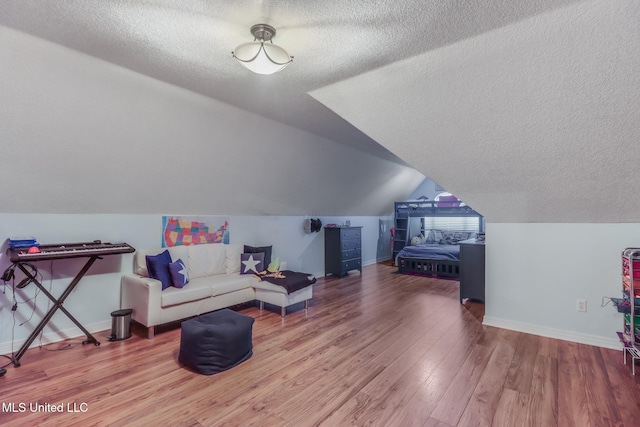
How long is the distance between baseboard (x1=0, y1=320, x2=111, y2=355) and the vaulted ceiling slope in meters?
3.58

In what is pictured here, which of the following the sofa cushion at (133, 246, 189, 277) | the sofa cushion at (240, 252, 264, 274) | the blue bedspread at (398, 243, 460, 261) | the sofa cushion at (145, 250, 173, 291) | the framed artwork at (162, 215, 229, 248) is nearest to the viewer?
the sofa cushion at (145, 250, 173, 291)

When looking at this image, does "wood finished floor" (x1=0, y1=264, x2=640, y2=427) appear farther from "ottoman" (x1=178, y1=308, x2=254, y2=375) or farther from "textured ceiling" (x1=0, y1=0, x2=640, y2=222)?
"textured ceiling" (x1=0, y1=0, x2=640, y2=222)

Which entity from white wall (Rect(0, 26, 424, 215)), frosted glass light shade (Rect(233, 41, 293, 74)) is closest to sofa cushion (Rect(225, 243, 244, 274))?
white wall (Rect(0, 26, 424, 215))

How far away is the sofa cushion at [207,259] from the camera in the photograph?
4.25 m

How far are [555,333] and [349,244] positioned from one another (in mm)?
3984

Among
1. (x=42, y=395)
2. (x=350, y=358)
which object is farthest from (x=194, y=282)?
(x=350, y=358)

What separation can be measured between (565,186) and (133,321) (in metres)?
5.06

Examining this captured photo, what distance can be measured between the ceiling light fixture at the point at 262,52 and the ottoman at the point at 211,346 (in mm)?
2192

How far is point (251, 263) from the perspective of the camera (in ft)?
15.0

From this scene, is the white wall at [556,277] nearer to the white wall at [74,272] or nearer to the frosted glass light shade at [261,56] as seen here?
the frosted glass light shade at [261,56]

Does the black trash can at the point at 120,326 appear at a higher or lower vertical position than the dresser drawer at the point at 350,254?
lower

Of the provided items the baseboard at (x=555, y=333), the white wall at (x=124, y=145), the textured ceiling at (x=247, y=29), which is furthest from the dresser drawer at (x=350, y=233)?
the textured ceiling at (x=247, y=29)

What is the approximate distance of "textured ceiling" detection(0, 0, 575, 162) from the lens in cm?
185

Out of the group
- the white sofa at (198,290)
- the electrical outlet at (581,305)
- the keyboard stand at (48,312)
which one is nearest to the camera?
the keyboard stand at (48,312)
